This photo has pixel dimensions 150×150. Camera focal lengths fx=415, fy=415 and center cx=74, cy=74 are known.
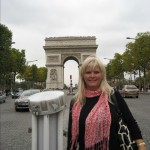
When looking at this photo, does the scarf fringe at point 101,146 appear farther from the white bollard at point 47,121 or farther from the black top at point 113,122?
the white bollard at point 47,121

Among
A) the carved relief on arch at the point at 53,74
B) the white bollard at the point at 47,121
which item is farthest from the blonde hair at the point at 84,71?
the carved relief on arch at the point at 53,74

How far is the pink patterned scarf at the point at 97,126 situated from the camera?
313 centimetres

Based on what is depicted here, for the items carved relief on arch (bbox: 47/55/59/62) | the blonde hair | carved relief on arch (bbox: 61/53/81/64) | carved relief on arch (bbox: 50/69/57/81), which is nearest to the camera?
the blonde hair

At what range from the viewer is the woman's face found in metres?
3.45

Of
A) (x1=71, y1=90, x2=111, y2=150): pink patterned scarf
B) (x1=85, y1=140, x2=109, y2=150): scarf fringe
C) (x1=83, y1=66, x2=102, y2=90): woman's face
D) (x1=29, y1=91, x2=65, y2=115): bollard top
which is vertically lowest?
(x1=85, y1=140, x2=109, y2=150): scarf fringe

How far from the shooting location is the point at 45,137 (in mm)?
2793

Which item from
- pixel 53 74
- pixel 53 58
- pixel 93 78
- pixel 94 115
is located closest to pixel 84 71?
pixel 93 78

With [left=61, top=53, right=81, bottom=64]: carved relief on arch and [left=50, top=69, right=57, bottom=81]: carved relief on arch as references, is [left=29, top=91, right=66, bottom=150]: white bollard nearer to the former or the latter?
[left=50, top=69, right=57, bottom=81]: carved relief on arch

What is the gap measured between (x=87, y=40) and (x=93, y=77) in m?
84.3

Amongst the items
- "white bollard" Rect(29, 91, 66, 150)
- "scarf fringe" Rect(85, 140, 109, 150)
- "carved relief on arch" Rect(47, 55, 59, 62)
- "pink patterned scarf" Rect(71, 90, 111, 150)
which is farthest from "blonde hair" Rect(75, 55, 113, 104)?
"carved relief on arch" Rect(47, 55, 59, 62)

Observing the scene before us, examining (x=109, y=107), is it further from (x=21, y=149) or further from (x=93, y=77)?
(x=21, y=149)

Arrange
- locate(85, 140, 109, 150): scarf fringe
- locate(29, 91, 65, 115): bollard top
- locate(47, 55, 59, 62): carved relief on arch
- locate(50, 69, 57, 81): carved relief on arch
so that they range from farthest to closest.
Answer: locate(47, 55, 59, 62): carved relief on arch, locate(50, 69, 57, 81): carved relief on arch, locate(85, 140, 109, 150): scarf fringe, locate(29, 91, 65, 115): bollard top

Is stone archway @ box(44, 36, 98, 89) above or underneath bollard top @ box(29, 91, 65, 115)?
above

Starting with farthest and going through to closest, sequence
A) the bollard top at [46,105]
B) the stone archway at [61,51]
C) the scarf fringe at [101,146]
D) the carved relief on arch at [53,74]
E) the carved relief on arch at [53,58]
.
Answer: the carved relief on arch at [53,58]
the carved relief on arch at [53,74]
the stone archway at [61,51]
the scarf fringe at [101,146]
the bollard top at [46,105]
